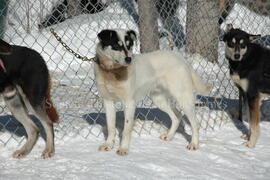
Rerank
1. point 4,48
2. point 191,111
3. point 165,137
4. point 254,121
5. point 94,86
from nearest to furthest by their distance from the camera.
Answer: point 4,48 < point 191,111 < point 165,137 < point 254,121 < point 94,86

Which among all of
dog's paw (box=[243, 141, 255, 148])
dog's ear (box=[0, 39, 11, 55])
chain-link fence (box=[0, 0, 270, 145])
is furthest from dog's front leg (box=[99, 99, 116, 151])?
dog's paw (box=[243, 141, 255, 148])

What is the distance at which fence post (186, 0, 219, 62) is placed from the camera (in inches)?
280

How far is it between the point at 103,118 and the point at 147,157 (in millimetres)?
1165

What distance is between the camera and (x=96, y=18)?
30.5 feet

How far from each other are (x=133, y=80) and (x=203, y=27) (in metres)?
3.99

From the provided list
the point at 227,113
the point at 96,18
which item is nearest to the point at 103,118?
the point at 227,113

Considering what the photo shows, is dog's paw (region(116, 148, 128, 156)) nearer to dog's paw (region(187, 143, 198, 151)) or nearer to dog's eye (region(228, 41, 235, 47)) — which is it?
dog's paw (region(187, 143, 198, 151))

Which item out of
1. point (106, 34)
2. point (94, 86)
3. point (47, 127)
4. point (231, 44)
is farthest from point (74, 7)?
point (47, 127)

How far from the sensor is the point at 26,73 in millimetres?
3439

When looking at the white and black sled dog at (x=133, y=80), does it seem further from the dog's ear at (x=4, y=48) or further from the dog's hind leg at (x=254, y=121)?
the dog's ear at (x=4, y=48)

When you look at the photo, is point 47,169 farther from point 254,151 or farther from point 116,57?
point 254,151

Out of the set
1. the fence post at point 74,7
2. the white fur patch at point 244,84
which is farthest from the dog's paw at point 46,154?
the fence post at point 74,7

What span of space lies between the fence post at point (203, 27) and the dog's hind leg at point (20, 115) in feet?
12.5

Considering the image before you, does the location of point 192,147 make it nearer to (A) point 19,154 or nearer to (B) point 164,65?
(B) point 164,65
